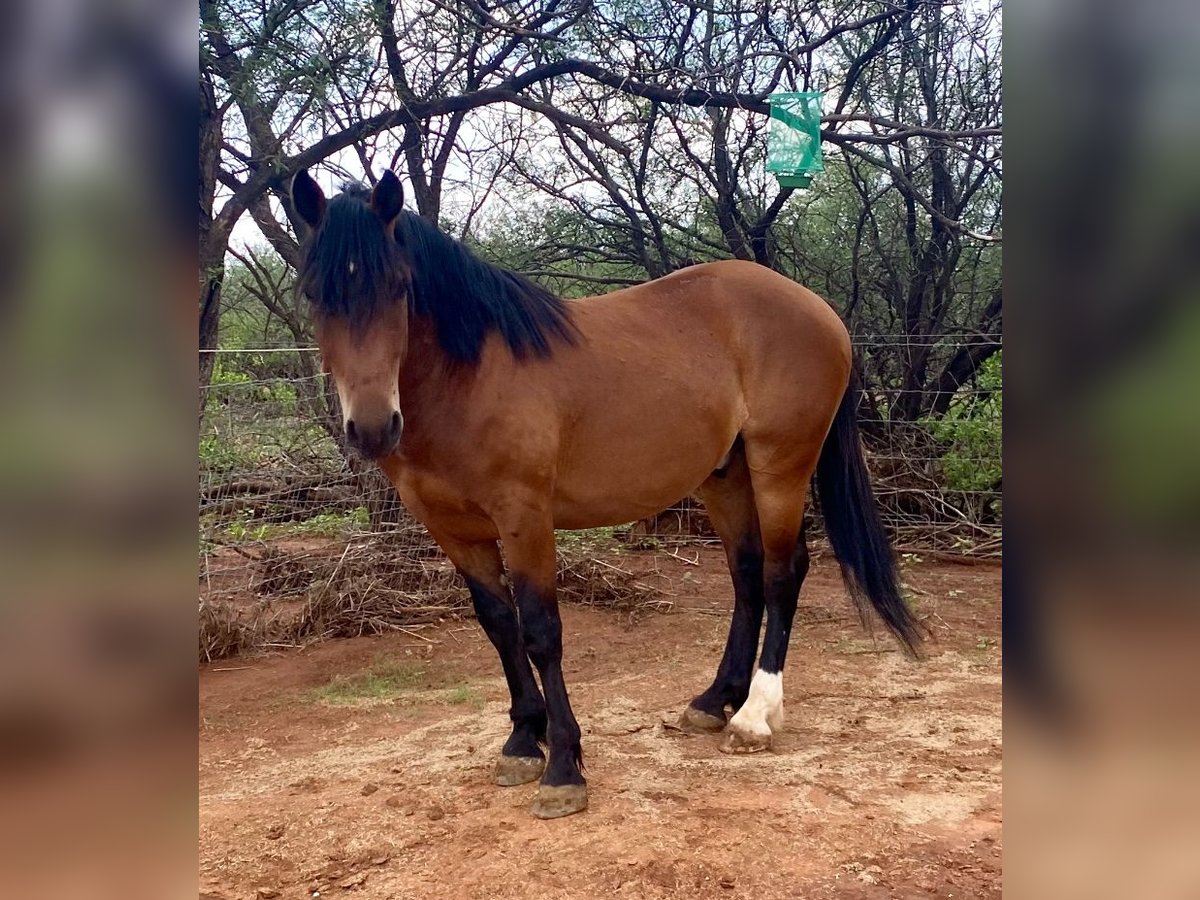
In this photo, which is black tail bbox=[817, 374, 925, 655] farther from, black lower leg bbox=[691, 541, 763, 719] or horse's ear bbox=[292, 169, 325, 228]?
horse's ear bbox=[292, 169, 325, 228]

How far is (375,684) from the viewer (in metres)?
3.95

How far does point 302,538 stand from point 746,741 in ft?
9.95

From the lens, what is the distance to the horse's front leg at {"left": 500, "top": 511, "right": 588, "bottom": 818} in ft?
8.61

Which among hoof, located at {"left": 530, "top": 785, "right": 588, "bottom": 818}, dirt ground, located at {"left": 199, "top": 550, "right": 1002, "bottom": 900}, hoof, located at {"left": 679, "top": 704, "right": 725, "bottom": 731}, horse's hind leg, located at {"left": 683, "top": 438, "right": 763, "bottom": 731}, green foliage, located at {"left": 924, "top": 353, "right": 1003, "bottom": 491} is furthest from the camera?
green foliage, located at {"left": 924, "top": 353, "right": 1003, "bottom": 491}

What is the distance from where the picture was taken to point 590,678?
3.98 meters

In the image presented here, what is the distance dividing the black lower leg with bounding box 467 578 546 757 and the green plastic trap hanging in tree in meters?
2.37

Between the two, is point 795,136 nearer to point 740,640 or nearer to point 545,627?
point 740,640

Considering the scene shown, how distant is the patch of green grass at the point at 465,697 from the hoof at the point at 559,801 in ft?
3.57

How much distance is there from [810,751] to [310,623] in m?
3.02

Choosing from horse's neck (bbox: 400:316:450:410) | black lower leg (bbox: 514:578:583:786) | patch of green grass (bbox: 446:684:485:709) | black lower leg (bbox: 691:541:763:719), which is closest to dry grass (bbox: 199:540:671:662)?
patch of green grass (bbox: 446:684:485:709)

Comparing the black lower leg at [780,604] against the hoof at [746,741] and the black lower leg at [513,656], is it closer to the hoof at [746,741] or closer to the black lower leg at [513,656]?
the hoof at [746,741]
